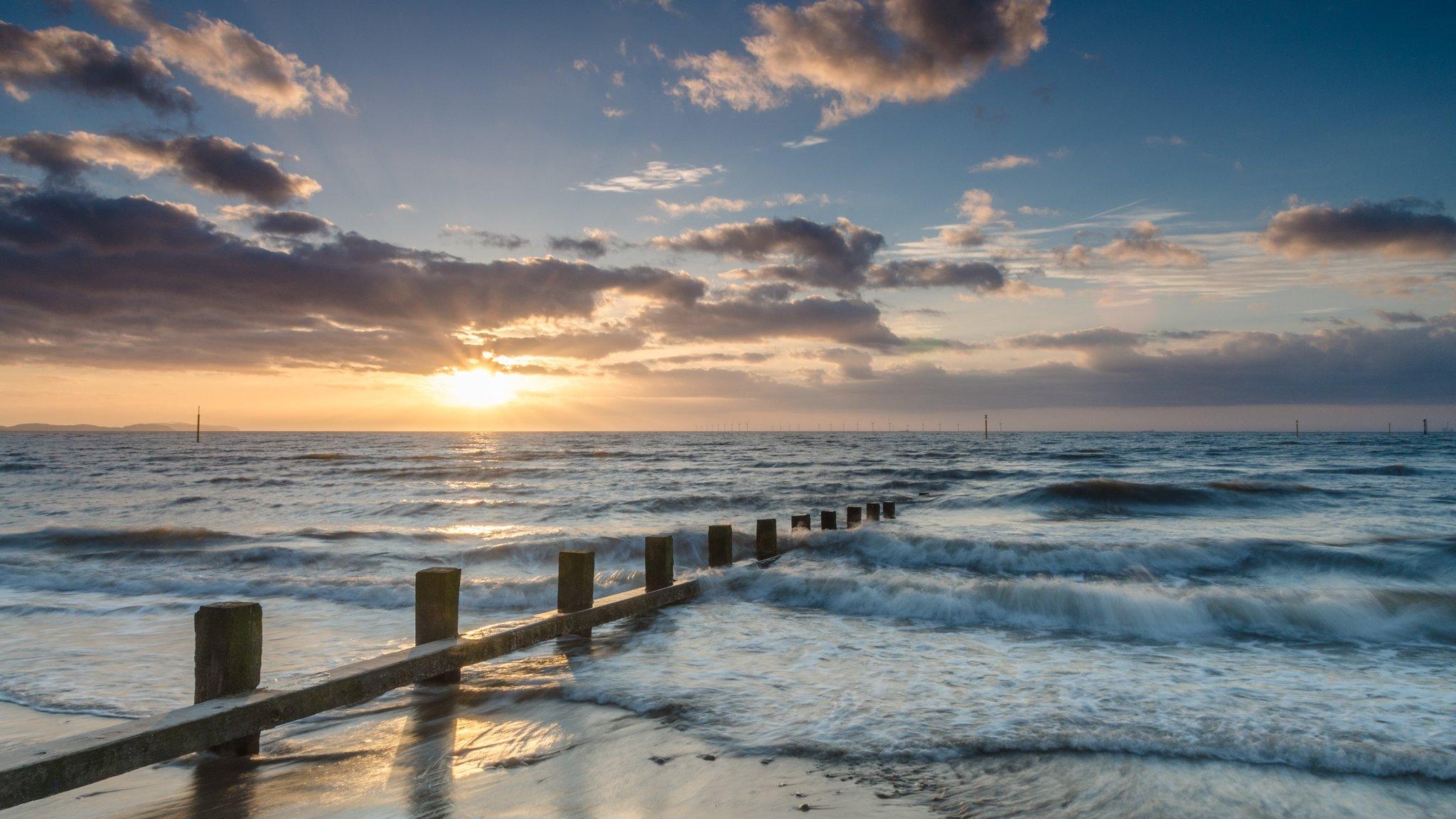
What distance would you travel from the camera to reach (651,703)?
232 inches

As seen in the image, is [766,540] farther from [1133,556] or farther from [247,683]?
[247,683]

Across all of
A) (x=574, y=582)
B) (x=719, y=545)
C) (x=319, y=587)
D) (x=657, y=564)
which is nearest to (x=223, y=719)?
(x=574, y=582)

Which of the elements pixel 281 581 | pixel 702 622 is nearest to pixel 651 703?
pixel 702 622

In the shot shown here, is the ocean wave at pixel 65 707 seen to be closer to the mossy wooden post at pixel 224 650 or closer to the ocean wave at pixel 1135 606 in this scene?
the mossy wooden post at pixel 224 650

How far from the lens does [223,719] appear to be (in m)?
4.14

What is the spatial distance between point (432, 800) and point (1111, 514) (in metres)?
21.3

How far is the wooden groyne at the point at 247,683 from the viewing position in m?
3.42

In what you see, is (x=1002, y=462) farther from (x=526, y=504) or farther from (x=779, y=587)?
(x=779, y=587)

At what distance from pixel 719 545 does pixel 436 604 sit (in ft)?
18.2

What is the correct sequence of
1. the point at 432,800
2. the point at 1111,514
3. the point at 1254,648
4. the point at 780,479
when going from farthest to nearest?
the point at 780,479 → the point at 1111,514 → the point at 1254,648 → the point at 432,800

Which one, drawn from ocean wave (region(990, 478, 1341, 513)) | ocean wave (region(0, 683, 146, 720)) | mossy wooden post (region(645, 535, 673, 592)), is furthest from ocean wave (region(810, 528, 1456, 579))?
ocean wave (region(0, 683, 146, 720))

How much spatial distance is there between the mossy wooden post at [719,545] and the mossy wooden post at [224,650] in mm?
6946

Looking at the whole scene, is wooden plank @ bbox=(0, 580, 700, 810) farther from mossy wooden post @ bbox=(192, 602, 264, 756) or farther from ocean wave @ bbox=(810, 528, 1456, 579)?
ocean wave @ bbox=(810, 528, 1456, 579)

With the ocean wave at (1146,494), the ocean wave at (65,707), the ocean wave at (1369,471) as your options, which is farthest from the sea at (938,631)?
the ocean wave at (1369,471)
